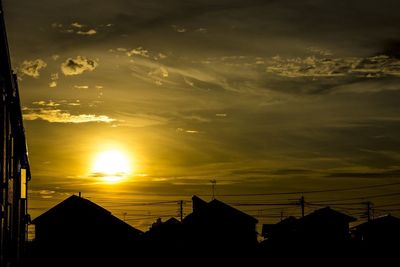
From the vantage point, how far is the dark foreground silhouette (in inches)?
2111

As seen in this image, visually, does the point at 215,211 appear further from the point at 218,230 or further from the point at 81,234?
the point at 81,234

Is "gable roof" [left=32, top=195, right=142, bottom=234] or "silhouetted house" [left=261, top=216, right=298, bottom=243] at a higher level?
"gable roof" [left=32, top=195, right=142, bottom=234]

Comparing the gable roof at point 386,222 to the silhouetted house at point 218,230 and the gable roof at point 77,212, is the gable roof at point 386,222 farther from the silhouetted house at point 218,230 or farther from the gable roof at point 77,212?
the gable roof at point 77,212

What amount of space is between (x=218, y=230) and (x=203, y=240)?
5.67ft

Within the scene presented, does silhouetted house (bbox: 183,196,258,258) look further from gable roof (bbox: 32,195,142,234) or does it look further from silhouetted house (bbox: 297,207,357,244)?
silhouetted house (bbox: 297,207,357,244)

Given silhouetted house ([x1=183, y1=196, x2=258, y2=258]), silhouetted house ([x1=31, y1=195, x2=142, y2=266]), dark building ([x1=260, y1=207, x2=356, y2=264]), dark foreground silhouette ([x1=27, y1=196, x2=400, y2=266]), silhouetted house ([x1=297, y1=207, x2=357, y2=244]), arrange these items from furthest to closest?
silhouetted house ([x1=297, y1=207, x2=357, y2=244])
dark building ([x1=260, y1=207, x2=356, y2=264])
silhouetted house ([x1=183, y1=196, x2=258, y2=258])
dark foreground silhouette ([x1=27, y1=196, x2=400, y2=266])
silhouetted house ([x1=31, y1=195, x2=142, y2=266])

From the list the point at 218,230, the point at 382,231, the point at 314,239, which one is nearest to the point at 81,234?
the point at 218,230

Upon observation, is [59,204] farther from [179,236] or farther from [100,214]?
[179,236]

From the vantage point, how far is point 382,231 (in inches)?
2827

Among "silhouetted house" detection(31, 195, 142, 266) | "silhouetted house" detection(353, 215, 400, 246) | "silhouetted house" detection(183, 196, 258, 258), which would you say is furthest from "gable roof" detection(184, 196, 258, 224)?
"silhouetted house" detection(353, 215, 400, 246)

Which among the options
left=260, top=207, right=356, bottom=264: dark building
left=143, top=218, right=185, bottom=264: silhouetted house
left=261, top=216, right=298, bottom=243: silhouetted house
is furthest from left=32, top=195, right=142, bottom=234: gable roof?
left=261, top=216, right=298, bottom=243: silhouetted house

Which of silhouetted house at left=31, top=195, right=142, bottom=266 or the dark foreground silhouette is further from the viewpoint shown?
the dark foreground silhouette

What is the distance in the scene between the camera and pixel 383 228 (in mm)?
71938

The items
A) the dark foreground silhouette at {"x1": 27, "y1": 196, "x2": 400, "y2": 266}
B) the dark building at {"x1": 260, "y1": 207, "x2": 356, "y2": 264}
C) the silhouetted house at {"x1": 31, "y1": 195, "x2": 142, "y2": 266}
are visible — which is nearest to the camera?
the silhouetted house at {"x1": 31, "y1": 195, "x2": 142, "y2": 266}
